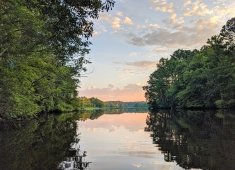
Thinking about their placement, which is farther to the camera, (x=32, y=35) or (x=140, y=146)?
(x=32, y=35)

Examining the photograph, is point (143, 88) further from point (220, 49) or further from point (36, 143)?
point (36, 143)

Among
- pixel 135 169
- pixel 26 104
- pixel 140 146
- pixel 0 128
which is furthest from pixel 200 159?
pixel 26 104

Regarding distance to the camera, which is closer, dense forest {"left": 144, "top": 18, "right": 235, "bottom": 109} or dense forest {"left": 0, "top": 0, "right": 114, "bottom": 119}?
dense forest {"left": 0, "top": 0, "right": 114, "bottom": 119}

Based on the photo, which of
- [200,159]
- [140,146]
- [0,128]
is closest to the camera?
[200,159]

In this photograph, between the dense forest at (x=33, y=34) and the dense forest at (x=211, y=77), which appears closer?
the dense forest at (x=33, y=34)

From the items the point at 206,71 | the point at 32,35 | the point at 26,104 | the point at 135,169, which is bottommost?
→ the point at 135,169

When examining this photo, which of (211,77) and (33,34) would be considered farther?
(211,77)

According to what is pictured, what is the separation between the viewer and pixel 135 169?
13172 mm

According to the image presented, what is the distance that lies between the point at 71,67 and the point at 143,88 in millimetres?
110345

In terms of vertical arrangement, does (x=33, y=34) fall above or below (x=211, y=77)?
below

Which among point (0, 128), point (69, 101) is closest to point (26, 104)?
point (0, 128)

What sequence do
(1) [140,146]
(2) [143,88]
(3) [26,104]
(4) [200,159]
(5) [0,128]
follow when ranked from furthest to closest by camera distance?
(2) [143,88]
(3) [26,104]
(5) [0,128]
(1) [140,146]
(4) [200,159]

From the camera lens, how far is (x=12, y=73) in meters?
26.6

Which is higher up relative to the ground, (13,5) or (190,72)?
(190,72)
